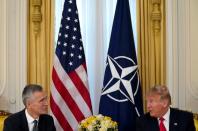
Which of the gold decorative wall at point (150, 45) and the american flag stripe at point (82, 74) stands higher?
the gold decorative wall at point (150, 45)

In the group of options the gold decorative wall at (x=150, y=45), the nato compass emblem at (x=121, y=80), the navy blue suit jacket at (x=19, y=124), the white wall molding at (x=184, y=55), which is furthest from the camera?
the gold decorative wall at (x=150, y=45)

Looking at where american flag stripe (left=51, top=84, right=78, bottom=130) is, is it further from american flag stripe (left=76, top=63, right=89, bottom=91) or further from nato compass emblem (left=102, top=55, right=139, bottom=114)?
nato compass emblem (left=102, top=55, right=139, bottom=114)

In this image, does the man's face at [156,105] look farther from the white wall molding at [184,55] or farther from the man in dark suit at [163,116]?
the white wall molding at [184,55]

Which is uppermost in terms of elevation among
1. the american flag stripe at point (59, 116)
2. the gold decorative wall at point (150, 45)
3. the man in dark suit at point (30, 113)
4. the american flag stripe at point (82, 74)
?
the gold decorative wall at point (150, 45)

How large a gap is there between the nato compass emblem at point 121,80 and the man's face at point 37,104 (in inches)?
51.4

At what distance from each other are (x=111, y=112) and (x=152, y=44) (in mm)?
1079

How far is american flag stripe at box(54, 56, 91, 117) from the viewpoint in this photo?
16.0 ft

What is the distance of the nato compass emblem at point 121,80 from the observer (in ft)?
15.8

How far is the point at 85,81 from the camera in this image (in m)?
4.94

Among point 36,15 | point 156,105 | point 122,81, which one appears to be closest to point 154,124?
point 156,105

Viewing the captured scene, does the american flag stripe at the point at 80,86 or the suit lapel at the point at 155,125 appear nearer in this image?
the suit lapel at the point at 155,125

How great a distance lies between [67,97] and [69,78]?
9.3 inches

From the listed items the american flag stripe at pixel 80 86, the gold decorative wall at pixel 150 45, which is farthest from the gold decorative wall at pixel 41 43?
the gold decorative wall at pixel 150 45

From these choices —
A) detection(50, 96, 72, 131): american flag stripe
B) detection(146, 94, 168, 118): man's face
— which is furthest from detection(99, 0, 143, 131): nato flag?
detection(146, 94, 168, 118): man's face
